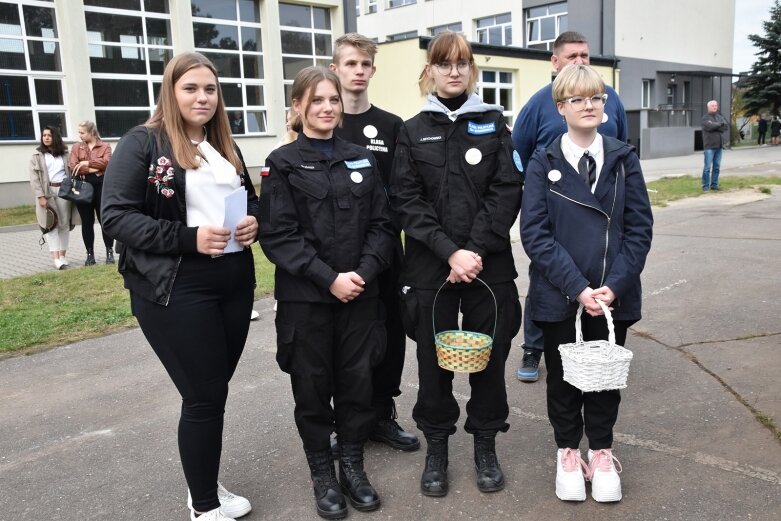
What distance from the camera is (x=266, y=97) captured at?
23719 millimetres

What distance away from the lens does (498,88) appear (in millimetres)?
28672

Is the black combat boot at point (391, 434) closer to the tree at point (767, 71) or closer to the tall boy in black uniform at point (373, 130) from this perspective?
the tall boy in black uniform at point (373, 130)

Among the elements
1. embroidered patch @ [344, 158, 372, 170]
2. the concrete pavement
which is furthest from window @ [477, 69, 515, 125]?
embroidered patch @ [344, 158, 372, 170]

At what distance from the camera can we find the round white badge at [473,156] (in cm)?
325

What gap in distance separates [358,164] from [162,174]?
0.87 metres

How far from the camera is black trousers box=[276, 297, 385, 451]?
10.3 feet

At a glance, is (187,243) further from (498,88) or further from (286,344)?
(498,88)

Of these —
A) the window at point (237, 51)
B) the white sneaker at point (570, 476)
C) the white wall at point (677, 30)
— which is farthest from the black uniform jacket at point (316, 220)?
the white wall at point (677, 30)

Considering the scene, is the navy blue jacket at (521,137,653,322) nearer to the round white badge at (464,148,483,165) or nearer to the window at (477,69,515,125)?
the round white badge at (464,148,483,165)

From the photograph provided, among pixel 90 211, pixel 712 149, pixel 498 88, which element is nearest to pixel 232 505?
pixel 90 211

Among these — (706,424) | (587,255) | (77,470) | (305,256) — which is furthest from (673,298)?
(77,470)

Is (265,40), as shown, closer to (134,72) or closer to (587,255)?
(134,72)

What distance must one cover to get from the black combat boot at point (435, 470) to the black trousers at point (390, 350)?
39cm

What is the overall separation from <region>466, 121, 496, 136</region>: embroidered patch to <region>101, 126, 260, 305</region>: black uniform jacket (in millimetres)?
1324
